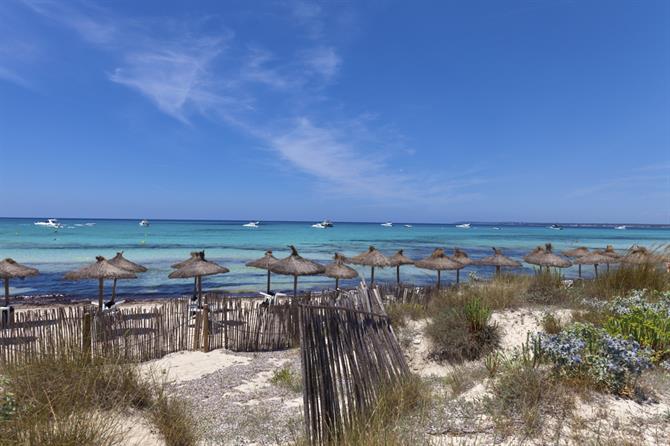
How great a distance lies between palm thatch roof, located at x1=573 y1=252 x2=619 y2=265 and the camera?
55.6 ft

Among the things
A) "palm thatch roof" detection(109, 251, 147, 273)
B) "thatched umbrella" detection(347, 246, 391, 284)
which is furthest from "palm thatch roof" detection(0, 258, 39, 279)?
"thatched umbrella" detection(347, 246, 391, 284)

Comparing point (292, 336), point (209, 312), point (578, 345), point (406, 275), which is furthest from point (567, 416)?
point (406, 275)

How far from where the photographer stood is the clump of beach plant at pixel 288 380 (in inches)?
242

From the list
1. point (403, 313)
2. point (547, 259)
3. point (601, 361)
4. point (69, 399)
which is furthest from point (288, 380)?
point (547, 259)

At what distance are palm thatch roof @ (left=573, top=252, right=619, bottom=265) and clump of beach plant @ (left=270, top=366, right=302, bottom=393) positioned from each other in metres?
15.6

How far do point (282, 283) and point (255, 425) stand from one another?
17110mm

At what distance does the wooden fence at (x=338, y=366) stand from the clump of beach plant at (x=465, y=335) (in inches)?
101

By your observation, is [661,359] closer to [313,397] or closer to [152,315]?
[313,397]

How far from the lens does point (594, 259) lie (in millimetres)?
17312

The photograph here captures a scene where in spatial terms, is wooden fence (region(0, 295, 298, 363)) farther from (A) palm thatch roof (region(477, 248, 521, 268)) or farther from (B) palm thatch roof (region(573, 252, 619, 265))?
(B) palm thatch roof (region(573, 252, 619, 265))

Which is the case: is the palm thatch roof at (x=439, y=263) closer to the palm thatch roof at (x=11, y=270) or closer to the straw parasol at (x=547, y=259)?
the straw parasol at (x=547, y=259)

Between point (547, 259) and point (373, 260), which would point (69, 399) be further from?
point (547, 259)

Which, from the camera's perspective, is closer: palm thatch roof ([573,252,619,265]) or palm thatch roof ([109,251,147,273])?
palm thatch roof ([109,251,147,273])

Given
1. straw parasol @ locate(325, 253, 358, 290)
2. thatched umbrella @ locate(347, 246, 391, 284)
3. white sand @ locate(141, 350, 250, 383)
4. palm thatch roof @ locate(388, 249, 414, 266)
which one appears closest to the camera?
white sand @ locate(141, 350, 250, 383)
